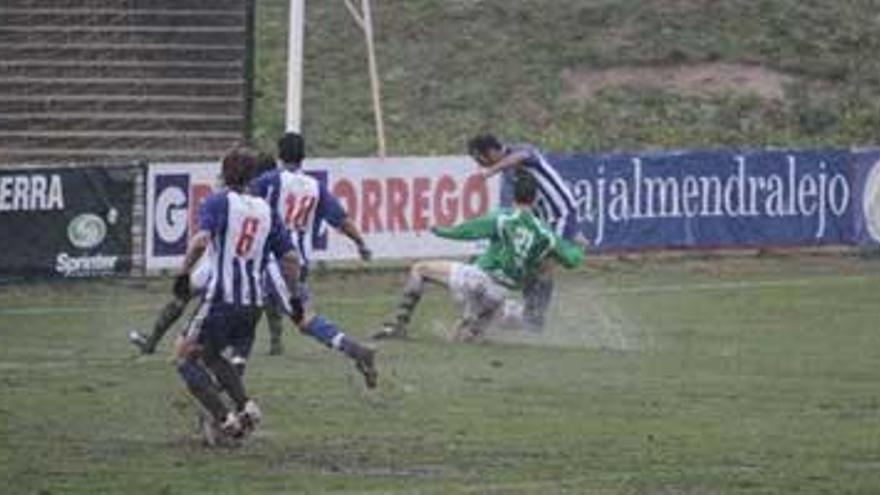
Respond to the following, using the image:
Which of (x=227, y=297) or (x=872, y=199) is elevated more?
(x=227, y=297)

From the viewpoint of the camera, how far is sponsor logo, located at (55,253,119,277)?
101 ft

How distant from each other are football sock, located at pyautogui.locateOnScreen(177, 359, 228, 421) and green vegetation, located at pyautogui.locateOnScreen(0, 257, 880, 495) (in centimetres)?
25

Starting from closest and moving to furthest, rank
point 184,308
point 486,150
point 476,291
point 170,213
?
point 184,308
point 476,291
point 486,150
point 170,213

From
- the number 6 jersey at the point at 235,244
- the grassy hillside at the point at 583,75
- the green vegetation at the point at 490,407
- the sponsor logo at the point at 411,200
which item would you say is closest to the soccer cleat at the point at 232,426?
the green vegetation at the point at 490,407

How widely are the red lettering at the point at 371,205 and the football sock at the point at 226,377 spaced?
1682cm

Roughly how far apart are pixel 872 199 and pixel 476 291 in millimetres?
13873

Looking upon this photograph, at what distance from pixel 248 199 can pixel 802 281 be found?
1801 cm

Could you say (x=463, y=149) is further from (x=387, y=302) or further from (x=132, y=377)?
(x=132, y=377)

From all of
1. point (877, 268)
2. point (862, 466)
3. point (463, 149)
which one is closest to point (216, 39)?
point (463, 149)

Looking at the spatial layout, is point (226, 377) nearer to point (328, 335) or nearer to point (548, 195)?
point (328, 335)

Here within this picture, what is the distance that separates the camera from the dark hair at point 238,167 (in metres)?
15.8

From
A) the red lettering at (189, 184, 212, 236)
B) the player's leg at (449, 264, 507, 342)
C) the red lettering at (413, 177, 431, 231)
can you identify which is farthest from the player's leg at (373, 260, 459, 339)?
the red lettering at (413, 177, 431, 231)

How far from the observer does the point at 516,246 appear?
24266 millimetres

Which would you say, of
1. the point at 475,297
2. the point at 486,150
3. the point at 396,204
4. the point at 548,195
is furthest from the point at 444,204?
the point at 475,297
